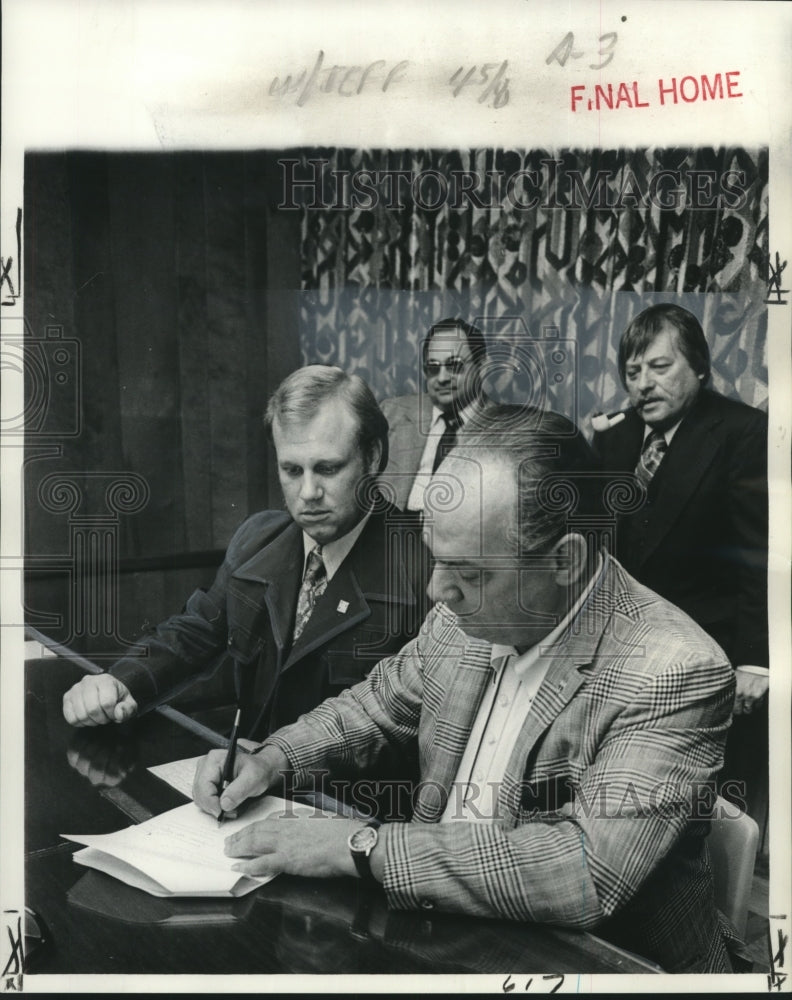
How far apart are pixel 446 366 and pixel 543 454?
0.37m

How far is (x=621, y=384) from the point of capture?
9.12 feet

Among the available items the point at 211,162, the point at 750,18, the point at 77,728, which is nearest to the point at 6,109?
the point at 211,162

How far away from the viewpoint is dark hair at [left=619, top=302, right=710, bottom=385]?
279 centimetres

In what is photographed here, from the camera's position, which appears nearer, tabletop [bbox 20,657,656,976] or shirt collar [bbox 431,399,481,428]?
tabletop [bbox 20,657,656,976]

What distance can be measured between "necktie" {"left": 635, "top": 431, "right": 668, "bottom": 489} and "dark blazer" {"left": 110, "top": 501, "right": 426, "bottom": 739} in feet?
2.14

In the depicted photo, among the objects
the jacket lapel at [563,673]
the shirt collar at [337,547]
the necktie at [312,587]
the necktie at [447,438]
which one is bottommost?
the jacket lapel at [563,673]

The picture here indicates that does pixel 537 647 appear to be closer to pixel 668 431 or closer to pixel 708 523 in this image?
pixel 708 523

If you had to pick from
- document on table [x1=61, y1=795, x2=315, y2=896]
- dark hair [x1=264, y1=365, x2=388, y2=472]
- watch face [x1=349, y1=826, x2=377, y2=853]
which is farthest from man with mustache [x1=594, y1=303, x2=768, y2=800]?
document on table [x1=61, y1=795, x2=315, y2=896]

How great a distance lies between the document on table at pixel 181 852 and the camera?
8.52ft

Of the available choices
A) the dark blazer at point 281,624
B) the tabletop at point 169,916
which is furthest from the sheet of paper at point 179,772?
the dark blazer at point 281,624

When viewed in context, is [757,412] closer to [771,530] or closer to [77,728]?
[771,530]

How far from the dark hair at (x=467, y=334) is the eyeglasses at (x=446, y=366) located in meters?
0.04

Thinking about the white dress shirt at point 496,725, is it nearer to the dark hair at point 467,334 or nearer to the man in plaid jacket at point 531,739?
the man in plaid jacket at point 531,739

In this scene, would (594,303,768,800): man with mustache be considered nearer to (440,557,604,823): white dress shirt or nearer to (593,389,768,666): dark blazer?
(593,389,768,666): dark blazer
